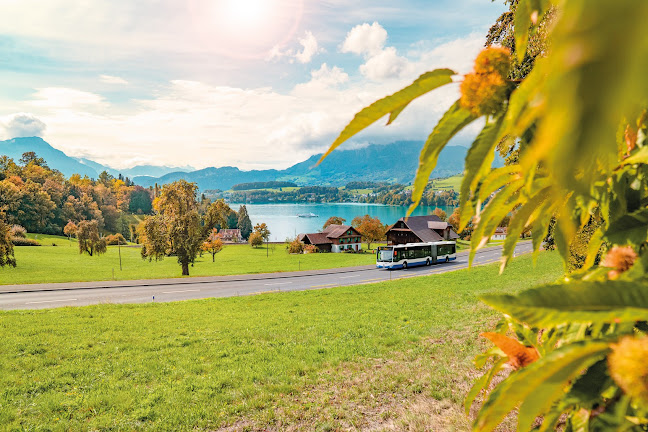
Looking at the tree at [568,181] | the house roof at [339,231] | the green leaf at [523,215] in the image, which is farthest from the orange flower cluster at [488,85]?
the house roof at [339,231]

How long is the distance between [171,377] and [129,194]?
4791 inches

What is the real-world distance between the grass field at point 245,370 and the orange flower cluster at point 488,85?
15.8 feet

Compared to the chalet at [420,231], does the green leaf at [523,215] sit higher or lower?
higher

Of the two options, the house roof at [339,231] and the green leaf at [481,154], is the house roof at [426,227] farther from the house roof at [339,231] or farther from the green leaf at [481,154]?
the green leaf at [481,154]

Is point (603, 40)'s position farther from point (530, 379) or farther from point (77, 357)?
point (77, 357)

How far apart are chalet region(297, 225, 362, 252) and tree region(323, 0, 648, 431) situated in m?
72.0

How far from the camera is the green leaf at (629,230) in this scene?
1010 millimetres

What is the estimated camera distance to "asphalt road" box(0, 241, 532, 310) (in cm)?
1975

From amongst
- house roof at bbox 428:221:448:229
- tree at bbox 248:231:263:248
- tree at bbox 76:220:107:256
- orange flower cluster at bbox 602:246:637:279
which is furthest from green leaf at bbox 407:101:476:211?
tree at bbox 248:231:263:248

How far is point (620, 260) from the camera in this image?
0.98 metres

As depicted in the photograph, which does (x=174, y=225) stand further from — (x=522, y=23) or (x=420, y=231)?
(x=420, y=231)

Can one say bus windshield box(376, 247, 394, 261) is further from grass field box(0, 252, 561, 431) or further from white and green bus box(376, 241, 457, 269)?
grass field box(0, 252, 561, 431)

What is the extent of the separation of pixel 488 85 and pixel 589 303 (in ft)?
1.59

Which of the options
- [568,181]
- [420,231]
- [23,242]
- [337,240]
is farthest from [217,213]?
[337,240]
